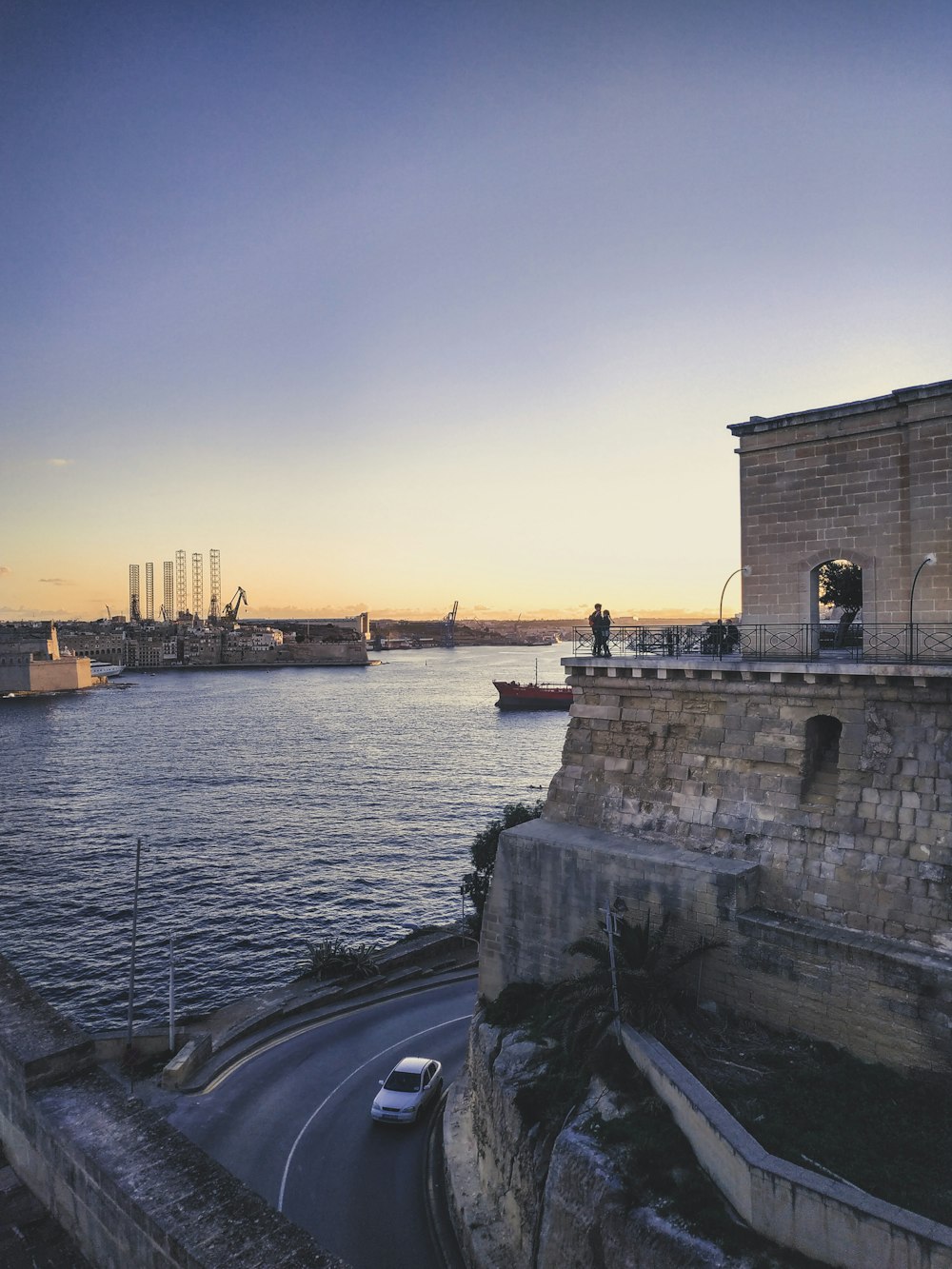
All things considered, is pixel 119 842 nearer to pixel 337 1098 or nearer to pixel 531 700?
pixel 337 1098

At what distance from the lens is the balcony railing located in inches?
541

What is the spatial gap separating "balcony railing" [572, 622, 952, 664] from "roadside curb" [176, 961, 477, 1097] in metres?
11.9

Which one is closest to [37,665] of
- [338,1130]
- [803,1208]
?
[338,1130]

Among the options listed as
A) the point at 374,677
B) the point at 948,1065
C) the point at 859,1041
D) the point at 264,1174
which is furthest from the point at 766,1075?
the point at 374,677

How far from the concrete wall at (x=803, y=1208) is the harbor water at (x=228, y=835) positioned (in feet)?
69.1

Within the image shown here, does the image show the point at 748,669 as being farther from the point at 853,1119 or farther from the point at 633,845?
the point at 853,1119

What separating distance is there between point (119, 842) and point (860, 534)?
41237 mm

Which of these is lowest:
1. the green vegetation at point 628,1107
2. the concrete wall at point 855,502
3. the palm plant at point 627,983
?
the green vegetation at point 628,1107

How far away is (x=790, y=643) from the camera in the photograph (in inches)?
602

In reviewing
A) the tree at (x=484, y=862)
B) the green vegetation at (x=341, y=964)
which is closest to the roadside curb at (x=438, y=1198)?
the green vegetation at (x=341, y=964)

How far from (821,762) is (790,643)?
235 centimetres

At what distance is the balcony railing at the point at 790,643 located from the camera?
1375cm

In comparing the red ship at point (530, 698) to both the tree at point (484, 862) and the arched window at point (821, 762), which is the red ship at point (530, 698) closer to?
the tree at point (484, 862)

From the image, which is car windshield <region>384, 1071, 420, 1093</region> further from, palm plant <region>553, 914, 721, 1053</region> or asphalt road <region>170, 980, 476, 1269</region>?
palm plant <region>553, 914, 721, 1053</region>
